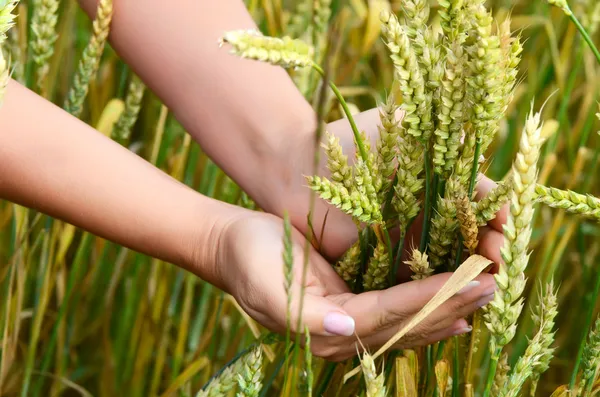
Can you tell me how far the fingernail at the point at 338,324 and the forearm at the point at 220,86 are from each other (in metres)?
0.30

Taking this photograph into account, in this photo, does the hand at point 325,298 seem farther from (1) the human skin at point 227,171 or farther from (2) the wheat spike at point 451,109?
(2) the wheat spike at point 451,109

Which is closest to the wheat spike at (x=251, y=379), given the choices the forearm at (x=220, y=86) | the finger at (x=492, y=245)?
the finger at (x=492, y=245)

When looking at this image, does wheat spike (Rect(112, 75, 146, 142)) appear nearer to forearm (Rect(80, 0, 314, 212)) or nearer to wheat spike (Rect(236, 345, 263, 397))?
forearm (Rect(80, 0, 314, 212))

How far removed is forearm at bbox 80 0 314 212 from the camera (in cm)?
97

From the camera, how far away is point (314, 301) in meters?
0.73

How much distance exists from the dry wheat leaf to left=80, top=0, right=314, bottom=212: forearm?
0.37 m

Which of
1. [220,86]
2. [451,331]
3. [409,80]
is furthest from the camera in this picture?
[220,86]

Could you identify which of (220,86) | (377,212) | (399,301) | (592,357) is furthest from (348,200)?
(220,86)

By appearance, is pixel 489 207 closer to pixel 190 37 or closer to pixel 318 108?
pixel 318 108

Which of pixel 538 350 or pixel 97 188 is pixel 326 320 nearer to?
pixel 538 350

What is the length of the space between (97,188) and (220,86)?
22 cm

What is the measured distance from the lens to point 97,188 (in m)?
0.83

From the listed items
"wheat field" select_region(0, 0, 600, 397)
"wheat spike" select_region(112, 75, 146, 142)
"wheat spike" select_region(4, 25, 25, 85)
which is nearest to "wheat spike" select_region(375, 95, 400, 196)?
"wheat field" select_region(0, 0, 600, 397)

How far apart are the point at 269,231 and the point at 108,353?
0.43m
